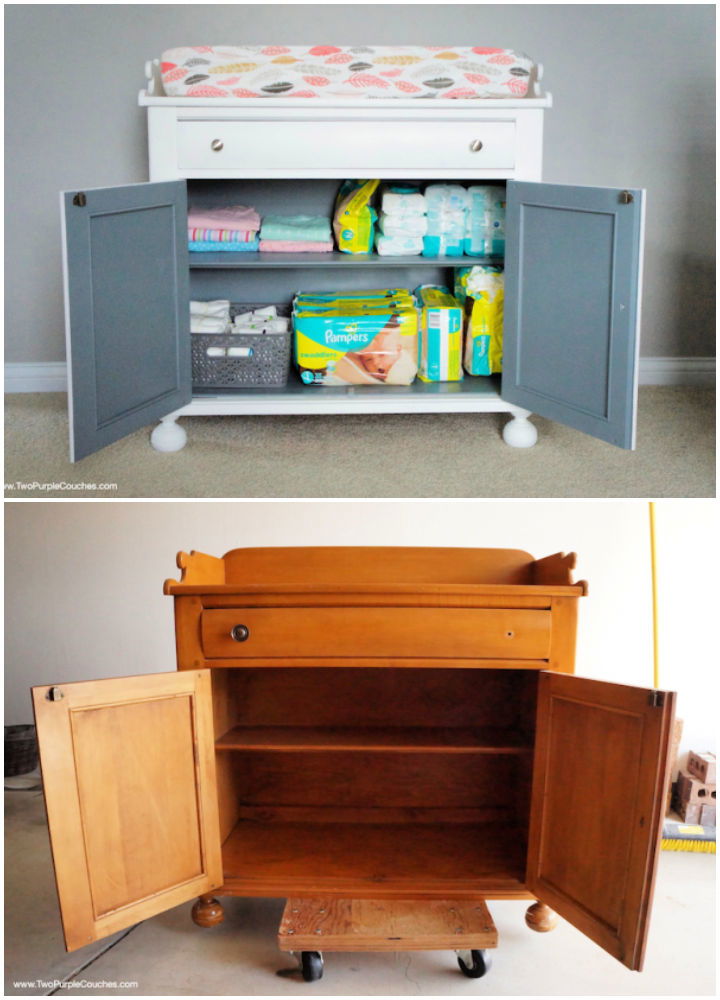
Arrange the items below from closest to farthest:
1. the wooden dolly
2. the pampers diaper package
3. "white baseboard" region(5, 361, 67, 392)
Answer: the wooden dolly → the pampers diaper package → "white baseboard" region(5, 361, 67, 392)

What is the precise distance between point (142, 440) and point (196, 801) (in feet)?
4.70

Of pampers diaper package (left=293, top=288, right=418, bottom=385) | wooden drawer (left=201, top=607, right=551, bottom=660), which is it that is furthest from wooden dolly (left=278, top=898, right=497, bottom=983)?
pampers diaper package (left=293, top=288, right=418, bottom=385)

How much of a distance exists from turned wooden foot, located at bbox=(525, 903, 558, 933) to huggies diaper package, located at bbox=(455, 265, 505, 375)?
1.63 metres

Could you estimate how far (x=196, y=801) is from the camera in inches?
63.7

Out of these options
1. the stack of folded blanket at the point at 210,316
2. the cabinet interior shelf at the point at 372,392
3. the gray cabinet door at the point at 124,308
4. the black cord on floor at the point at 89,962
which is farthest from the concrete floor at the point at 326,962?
the stack of folded blanket at the point at 210,316

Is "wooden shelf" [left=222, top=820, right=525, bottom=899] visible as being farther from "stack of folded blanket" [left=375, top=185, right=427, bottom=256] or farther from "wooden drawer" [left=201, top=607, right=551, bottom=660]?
"stack of folded blanket" [left=375, top=185, right=427, bottom=256]

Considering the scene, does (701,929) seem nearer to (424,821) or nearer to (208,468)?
(424,821)

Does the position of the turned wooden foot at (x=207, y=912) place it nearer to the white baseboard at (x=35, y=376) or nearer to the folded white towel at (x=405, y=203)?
the folded white towel at (x=405, y=203)

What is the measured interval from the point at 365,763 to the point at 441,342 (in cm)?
134

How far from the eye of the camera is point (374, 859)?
5.83 feet

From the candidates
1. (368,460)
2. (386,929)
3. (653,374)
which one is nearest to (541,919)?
(386,929)

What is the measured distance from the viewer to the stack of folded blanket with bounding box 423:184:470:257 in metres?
2.78

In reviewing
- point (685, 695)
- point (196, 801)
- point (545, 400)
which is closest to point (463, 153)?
point (545, 400)

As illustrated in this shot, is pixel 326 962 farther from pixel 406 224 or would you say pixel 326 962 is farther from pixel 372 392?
pixel 406 224
